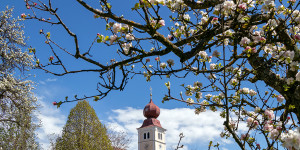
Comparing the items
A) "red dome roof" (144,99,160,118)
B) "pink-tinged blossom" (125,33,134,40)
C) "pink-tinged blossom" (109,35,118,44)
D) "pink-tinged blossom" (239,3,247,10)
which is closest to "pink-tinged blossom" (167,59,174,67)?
"pink-tinged blossom" (125,33,134,40)

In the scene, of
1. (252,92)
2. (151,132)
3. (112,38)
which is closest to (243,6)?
(112,38)

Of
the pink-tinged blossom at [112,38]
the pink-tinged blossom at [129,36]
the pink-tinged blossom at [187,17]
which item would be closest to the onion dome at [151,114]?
the pink-tinged blossom at [187,17]

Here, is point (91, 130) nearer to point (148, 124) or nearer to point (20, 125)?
point (20, 125)

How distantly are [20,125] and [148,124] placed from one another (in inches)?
1286

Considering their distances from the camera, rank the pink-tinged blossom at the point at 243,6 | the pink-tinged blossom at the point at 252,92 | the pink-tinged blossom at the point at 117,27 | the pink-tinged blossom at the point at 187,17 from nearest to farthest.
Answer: the pink-tinged blossom at the point at 243,6
the pink-tinged blossom at the point at 117,27
the pink-tinged blossom at the point at 187,17
the pink-tinged blossom at the point at 252,92

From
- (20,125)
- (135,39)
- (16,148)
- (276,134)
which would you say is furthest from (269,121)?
(16,148)

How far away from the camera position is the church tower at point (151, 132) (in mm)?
44344

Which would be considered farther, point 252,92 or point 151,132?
point 151,132

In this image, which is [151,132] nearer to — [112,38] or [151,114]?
[151,114]

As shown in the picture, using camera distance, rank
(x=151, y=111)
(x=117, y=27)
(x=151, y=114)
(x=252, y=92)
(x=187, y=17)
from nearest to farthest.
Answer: (x=117, y=27) → (x=187, y=17) → (x=252, y=92) → (x=151, y=111) → (x=151, y=114)

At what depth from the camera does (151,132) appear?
45.0 m

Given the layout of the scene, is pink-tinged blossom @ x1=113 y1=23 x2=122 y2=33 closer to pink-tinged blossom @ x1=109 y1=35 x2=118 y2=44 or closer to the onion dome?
pink-tinged blossom @ x1=109 y1=35 x2=118 y2=44

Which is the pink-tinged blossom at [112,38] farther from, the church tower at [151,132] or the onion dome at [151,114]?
the onion dome at [151,114]

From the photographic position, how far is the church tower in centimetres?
4434
